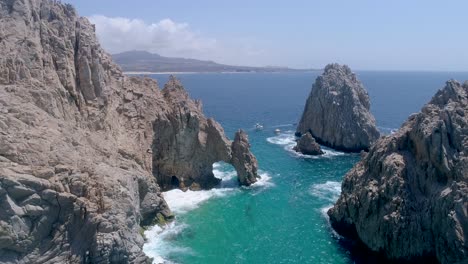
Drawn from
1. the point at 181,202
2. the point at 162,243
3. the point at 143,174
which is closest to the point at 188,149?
the point at 181,202

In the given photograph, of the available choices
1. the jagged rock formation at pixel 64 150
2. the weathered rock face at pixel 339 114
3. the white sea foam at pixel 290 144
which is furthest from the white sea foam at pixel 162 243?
the weathered rock face at pixel 339 114

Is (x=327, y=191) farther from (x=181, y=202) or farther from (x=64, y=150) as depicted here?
(x=64, y=150)

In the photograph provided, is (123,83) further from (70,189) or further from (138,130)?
(70,189)

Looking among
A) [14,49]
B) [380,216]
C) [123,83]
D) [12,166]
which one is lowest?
[380,216]

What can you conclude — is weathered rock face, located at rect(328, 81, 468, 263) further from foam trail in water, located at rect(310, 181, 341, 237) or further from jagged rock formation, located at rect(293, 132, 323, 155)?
jagged rock formation, located at rect(293, 132, 323, 155)

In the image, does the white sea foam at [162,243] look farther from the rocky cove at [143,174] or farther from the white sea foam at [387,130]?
the white sea foam at [387,130]

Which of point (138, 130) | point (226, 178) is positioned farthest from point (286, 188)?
point (138, 130)
